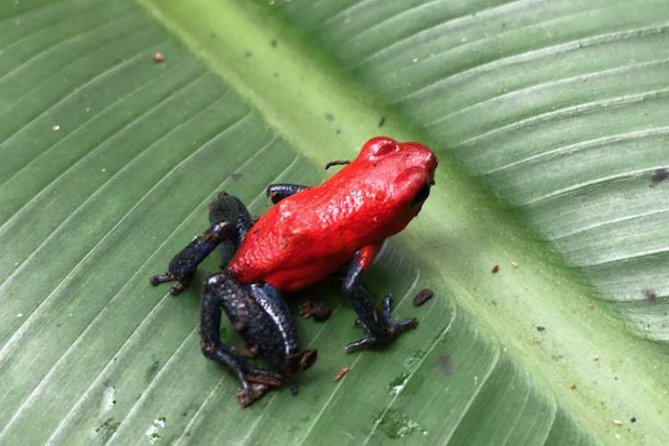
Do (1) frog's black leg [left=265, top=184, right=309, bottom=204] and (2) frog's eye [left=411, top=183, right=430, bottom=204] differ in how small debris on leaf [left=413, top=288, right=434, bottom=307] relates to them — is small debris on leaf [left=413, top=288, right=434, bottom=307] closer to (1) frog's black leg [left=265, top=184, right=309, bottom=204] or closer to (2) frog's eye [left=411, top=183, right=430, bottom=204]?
(2) frog's eye [left=411, top=183, right=430, bottom=204]

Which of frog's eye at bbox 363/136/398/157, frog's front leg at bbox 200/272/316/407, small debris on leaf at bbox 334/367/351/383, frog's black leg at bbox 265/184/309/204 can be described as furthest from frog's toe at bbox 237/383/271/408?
frog's eye at bbox 363/136/398/157

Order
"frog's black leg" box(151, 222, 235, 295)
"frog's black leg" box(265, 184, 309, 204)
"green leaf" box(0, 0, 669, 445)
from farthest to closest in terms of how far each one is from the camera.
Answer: "frog's black leg" box(265, 184, 309, 204), "frog's black leg" box(151, 222, 235, 295), "green leaf" box(0, 0, 669, 445)

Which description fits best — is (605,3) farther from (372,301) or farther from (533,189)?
(372,301)

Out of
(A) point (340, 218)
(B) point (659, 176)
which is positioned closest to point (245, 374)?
(A) point (340, 218)

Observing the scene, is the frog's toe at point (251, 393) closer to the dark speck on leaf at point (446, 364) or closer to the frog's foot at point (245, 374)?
the frog's foot at point (245, 374)

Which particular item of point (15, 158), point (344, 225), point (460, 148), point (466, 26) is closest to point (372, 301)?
point (344, 225)

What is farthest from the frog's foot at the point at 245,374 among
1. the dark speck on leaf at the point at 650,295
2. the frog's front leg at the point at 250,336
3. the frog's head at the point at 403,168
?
the dark speck on leaf at the point at 650,295
